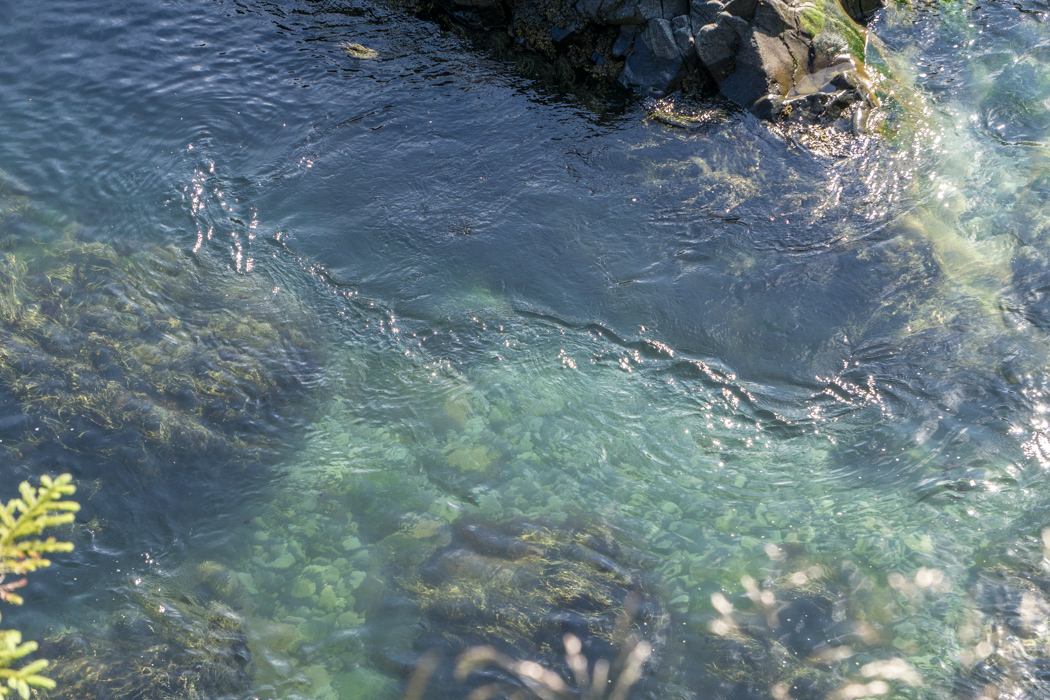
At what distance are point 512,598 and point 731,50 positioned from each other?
8525 mm

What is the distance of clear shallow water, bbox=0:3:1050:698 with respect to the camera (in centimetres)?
641

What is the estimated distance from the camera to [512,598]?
6309 mm

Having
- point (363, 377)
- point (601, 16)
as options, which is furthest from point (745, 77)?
point (363, 377)

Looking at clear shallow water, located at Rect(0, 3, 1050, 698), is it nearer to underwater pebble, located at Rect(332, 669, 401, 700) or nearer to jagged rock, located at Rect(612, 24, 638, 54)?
underwater pebble, located at Rect(332, 669, 401, 700)

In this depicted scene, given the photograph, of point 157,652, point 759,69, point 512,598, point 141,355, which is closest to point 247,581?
point 157,652

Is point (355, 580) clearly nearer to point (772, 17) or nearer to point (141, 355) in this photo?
point (141, 355)

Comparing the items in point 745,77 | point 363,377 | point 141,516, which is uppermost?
point 745,77

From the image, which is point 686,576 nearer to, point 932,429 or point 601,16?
point 932,429

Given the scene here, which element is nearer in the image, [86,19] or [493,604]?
[493,604]

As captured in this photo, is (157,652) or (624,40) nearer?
(157,652)

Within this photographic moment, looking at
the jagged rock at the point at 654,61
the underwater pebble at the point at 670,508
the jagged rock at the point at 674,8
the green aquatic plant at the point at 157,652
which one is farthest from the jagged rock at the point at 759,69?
the green aquatic plant at the point at 157,652

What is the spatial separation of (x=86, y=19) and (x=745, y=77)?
36.1 feet

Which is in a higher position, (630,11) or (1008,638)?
(630,11)

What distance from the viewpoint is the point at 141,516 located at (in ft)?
22.5
